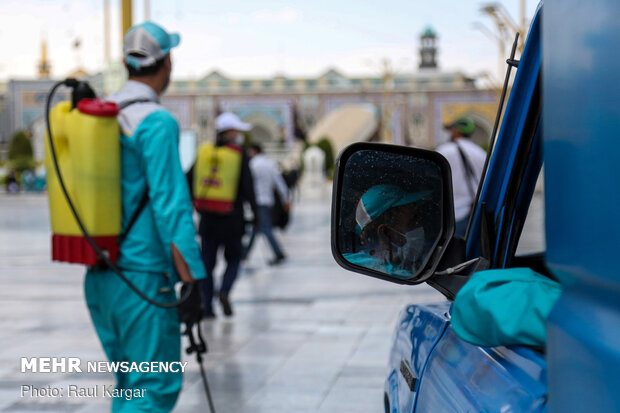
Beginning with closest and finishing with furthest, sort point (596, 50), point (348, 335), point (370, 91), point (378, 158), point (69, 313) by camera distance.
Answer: point (596, 50) < point (378, 158) < point (348, 335) < point (69, 313) < point (370, 91)

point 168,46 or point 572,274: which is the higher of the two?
point 168,46

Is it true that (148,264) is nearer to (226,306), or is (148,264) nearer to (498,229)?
(498,229)

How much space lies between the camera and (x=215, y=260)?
7480 mm

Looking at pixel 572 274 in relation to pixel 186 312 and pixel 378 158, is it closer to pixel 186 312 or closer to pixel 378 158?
pixel 378 158

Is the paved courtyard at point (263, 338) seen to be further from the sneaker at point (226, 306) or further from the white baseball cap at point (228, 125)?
the white baseball cap at point (228, 125)

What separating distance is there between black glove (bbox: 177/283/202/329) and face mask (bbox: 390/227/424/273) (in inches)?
64.5

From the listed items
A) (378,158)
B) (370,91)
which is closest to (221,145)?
(378,158)

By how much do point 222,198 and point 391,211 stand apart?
19.2ft

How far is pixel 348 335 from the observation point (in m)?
6.68

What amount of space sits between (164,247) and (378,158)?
5.54 ft

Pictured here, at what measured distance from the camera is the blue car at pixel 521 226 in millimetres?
1020

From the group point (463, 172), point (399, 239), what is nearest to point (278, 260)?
point (463, 172)

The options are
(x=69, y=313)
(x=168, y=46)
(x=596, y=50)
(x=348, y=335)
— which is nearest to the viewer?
(x=596, y=50)

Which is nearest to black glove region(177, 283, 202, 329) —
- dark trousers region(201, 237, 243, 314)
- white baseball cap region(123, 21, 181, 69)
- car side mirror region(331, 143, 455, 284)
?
white baseball cap region(123, 21, 181, 69)
